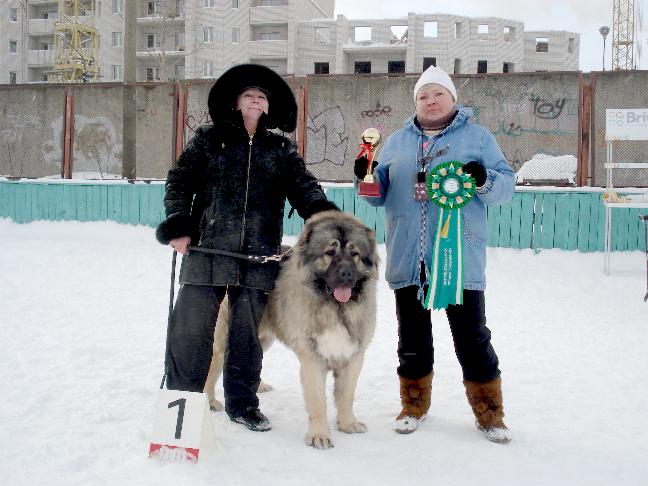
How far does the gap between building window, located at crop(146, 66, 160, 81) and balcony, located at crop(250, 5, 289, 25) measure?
698cm

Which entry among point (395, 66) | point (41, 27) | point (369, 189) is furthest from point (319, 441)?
point (41, 27)

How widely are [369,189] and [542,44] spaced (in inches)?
1527

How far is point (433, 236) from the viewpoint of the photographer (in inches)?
112

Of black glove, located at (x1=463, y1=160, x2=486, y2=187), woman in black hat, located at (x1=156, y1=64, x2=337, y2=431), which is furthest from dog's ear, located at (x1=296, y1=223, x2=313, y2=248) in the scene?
black glove, located at (x1=463, y1=160, x2=486, y2=187)

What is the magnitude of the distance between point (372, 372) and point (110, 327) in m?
2.31

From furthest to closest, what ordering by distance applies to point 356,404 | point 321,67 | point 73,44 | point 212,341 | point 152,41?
point 152,41 → point 321,67 → point 73,44 → point 356,404 → point 212,341

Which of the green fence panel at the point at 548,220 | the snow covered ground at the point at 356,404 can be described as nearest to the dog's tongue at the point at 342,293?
the snow covered ground at the point at 356,404

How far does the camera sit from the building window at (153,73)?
36500mm

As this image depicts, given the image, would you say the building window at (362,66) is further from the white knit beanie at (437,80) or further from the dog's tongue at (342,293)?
the dog's tongue at (342,293)

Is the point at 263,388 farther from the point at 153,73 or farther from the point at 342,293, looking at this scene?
the point at 153,73

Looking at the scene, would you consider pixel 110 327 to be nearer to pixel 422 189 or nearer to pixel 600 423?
pixel 422 189

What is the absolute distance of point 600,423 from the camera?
297cm

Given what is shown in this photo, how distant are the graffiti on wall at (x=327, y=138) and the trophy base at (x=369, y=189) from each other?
6.10 meters

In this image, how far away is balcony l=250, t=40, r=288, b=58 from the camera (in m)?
33.7
